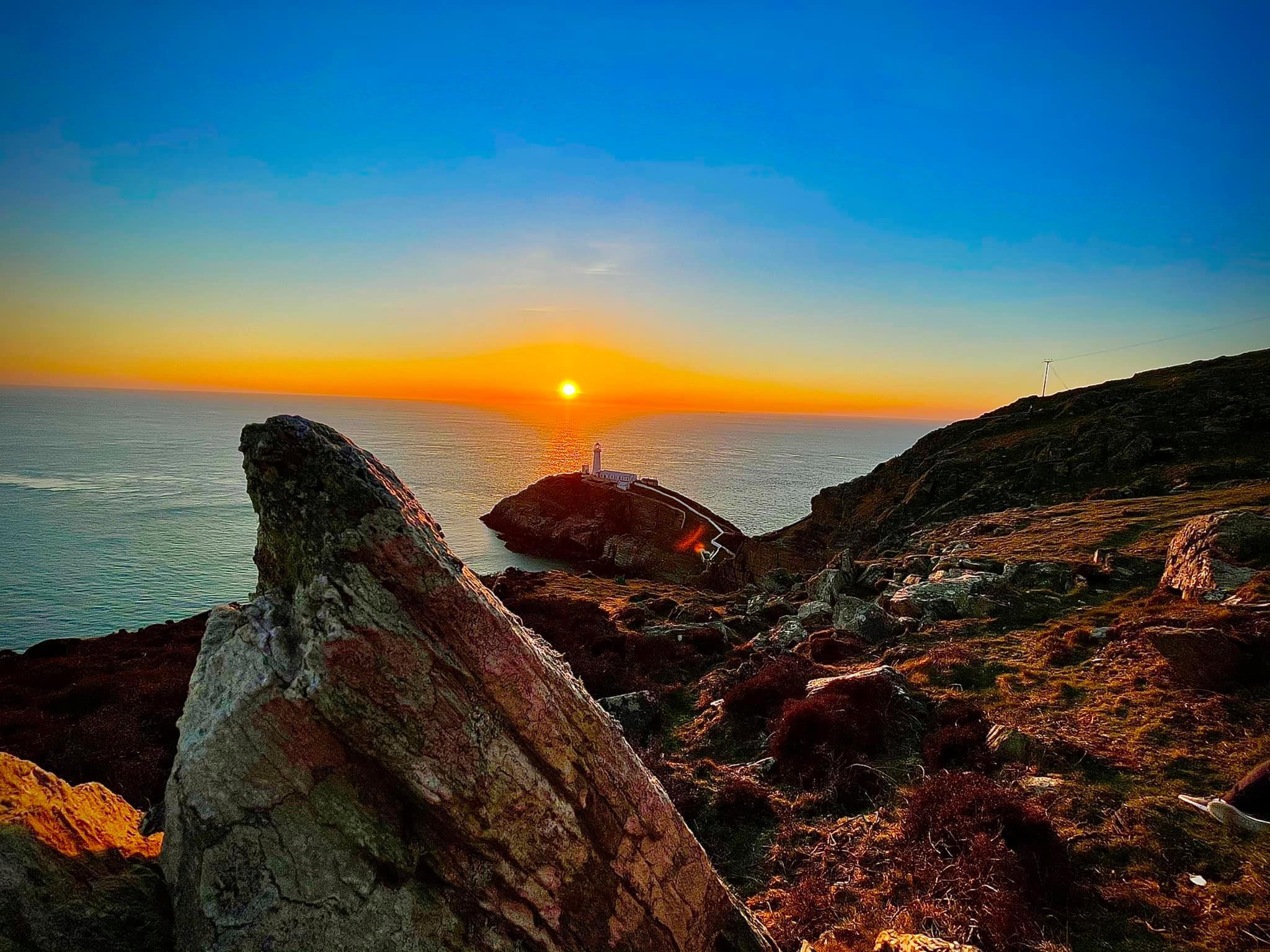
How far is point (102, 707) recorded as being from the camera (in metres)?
20.8

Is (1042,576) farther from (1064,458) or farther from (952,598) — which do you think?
(1064,458)

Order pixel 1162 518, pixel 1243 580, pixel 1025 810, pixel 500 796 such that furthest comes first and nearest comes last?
pixel 1162 518 → pixel 1243 580 → pixel 1025 810 → pixel 500 796

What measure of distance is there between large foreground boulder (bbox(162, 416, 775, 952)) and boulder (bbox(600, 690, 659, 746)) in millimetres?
Result: 11767

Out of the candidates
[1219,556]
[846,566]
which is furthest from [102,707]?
[1219,556]

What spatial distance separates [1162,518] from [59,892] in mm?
39108

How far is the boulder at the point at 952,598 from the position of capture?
70.8 ft

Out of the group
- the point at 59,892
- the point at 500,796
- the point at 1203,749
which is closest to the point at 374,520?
the point at 500,796

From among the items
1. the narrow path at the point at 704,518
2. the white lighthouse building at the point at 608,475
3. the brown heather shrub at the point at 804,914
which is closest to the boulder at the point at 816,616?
the brown heather shrub at the point at 804,914

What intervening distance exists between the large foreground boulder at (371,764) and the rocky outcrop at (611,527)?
61995mm

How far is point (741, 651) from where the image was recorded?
81.0 ft

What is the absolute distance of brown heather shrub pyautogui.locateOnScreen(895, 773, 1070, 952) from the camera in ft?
25.5

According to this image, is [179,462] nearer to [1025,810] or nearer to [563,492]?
[563,492]

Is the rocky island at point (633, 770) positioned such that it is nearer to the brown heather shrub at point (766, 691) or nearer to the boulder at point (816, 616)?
the brown heather shrub at point (766, 691)

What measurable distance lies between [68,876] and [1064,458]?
2280 inches
